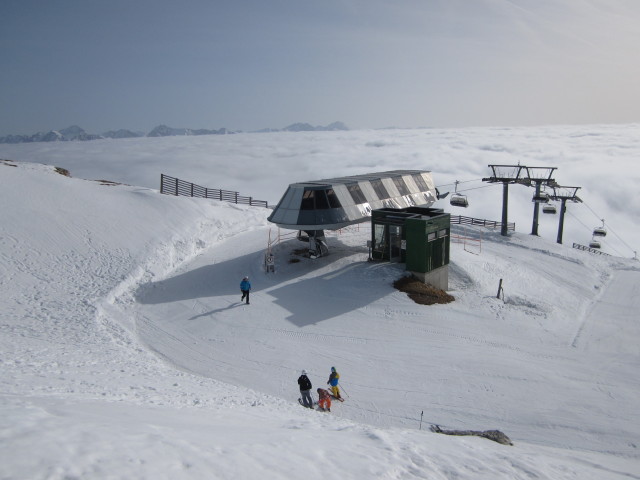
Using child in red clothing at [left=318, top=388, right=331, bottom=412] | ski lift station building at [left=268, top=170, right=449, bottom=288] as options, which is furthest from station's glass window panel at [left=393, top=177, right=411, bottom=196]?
child in red clothing at [left=318, top=388, right=331, bottom=412]

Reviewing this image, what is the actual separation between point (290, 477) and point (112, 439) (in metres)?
2.65

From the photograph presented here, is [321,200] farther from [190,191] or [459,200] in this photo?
[190,191]

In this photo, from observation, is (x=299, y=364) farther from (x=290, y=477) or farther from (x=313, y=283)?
(x=290, y=477)

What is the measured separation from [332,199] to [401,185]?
6194 millimetres

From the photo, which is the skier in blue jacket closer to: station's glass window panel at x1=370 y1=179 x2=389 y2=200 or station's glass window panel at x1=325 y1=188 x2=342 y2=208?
station's glass window panel at x1=325 y1=188 x2=342 y2=208

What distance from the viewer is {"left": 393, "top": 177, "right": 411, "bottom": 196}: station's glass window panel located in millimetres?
27000

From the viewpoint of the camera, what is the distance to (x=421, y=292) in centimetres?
2008

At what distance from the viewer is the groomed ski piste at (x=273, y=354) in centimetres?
745

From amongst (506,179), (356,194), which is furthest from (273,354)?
(506,179)

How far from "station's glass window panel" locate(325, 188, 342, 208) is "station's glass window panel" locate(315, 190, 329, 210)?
0.65 feet

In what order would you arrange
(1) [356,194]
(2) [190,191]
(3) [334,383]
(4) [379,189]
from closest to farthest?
1. (3) [334,383]
2. (1) [356,194]
3. (4) [379,189]
4. (2) [190,191]

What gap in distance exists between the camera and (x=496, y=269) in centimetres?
2495

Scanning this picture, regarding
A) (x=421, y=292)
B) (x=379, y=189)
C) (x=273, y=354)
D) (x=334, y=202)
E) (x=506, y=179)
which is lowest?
(x=273, y=354)

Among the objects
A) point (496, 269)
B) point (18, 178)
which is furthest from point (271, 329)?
point (18, 178)
